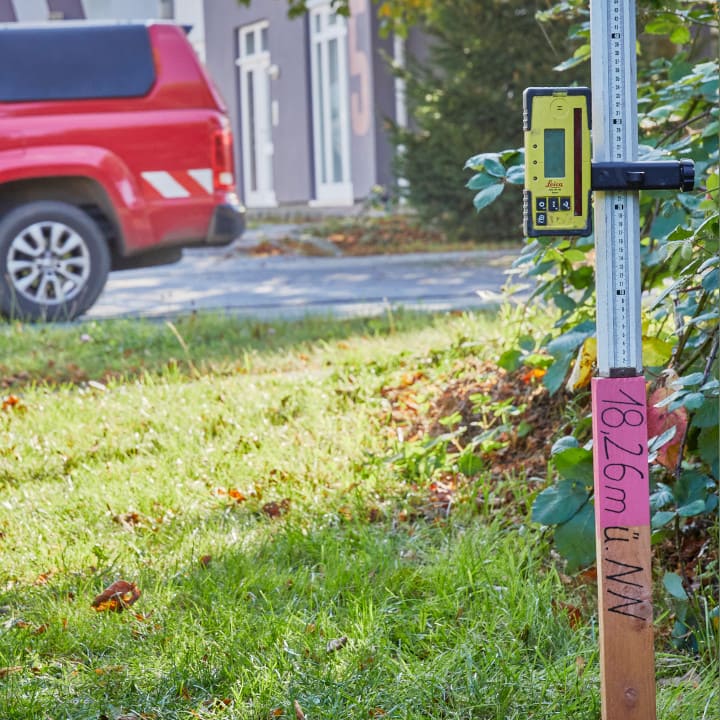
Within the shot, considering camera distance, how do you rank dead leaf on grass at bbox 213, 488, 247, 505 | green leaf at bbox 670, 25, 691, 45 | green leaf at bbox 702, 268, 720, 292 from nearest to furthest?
green leaf at bbox 702, 268, 720, 292, green leaf at bbox 670, 25, 691, 45, dead leaf on grass at bbox 213, 488, 247, 505

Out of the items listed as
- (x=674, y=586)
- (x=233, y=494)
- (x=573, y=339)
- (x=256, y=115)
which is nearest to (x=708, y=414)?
(x=674, y=586)

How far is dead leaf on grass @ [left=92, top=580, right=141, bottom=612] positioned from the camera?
2896 mm

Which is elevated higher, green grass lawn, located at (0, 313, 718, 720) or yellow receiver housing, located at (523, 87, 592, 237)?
yellow receiver housing, located at (523, 87, 592, 237)

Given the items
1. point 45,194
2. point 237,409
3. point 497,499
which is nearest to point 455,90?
point 45,194

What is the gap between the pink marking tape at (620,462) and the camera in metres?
1.92

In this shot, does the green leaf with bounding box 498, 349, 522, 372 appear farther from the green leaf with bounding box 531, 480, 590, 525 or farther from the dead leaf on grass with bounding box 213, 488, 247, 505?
the green leaf with bounding box 531, 480, 590, 525

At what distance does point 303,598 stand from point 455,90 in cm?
1167

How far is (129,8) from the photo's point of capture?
21.9 metres

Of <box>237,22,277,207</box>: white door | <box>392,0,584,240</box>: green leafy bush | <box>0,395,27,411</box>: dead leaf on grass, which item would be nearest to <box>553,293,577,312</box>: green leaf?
<box>0,395,27,411</box>: dead leaf on grass

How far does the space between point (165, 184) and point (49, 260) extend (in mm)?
952

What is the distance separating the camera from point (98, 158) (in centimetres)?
839

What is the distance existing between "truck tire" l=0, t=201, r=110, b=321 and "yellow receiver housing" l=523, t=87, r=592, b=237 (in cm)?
673

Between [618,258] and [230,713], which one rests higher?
[618,258]

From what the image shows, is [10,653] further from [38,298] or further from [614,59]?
[38,298]
